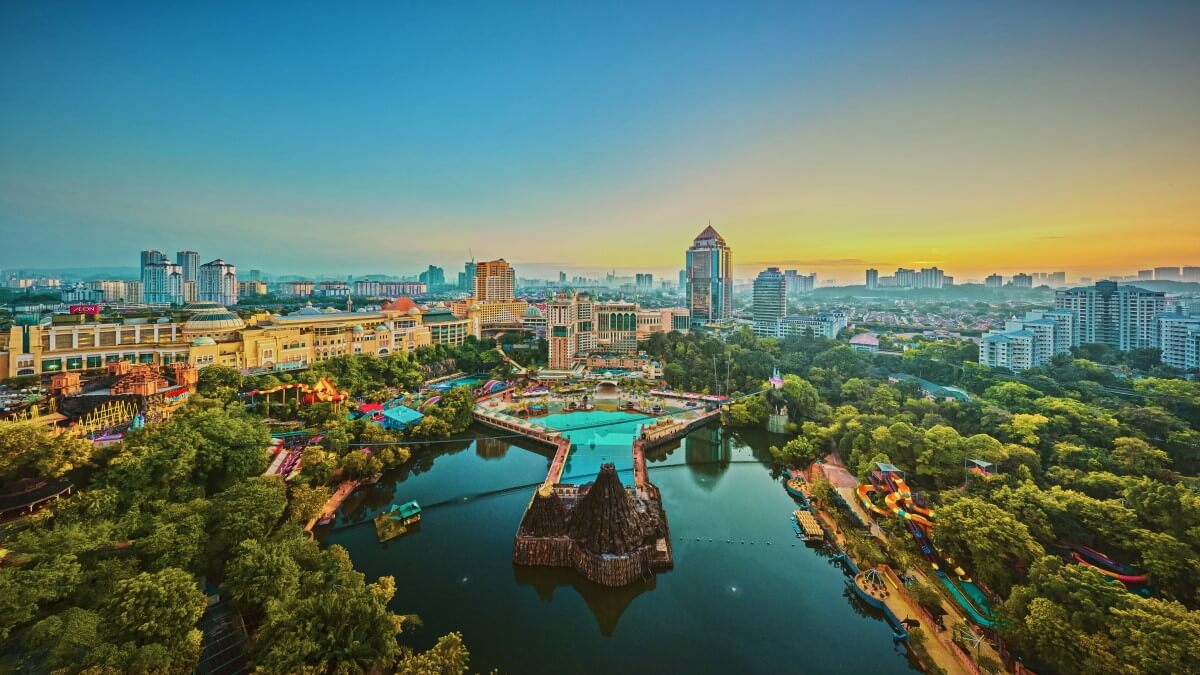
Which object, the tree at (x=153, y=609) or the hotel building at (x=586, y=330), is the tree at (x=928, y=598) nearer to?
the tree at (x=153, y=609)

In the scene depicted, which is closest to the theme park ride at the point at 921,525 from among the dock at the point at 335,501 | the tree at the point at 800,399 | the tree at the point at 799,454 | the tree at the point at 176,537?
the tree at the point at 799,454

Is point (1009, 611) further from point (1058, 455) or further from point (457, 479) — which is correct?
point (457, 479)

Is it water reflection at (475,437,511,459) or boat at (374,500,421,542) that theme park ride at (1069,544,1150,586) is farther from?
water reflection at (475,437,511,459)

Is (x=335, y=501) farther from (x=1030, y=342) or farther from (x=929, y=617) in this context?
(x=1030, y=342)

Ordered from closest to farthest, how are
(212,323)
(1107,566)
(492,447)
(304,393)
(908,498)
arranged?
(1107,566) → (908,498) → (492,447) → (304,393) → (212,323)

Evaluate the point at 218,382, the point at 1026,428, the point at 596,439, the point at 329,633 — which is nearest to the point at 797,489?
the point at 1026,428

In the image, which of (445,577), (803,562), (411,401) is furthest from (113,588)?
(411,401)

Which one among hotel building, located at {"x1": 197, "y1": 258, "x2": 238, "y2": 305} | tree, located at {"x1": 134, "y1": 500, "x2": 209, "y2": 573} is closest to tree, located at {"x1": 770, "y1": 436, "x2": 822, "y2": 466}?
tree, located at {"x1": 134, "y1": 500, "x2": 209, "y2": 573}
